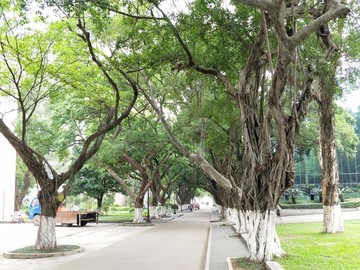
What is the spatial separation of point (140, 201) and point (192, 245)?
535 inches

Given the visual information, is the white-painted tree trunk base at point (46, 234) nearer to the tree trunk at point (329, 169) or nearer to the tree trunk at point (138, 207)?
the tree trunk at point (329, 169)

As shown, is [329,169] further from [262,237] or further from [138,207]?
[138,207]

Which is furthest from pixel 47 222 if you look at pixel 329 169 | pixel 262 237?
pixel 329 169

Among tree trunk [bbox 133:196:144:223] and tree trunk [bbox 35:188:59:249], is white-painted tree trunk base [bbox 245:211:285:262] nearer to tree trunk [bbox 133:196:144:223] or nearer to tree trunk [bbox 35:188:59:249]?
tree trunk [bbox 35:188:59:249]

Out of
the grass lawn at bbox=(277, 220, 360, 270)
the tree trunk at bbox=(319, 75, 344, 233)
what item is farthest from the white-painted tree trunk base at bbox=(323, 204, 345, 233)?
the grass lawn at bbox=(277, 220, 360, 270)

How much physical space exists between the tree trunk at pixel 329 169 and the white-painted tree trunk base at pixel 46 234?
9.73 meters

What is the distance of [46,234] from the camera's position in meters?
13.1

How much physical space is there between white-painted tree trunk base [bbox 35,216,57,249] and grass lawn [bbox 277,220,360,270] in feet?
24.4

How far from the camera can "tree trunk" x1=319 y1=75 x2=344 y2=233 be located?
14719 mm

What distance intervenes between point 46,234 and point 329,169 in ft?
34.1

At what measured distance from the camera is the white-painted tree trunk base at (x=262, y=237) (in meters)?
9.49

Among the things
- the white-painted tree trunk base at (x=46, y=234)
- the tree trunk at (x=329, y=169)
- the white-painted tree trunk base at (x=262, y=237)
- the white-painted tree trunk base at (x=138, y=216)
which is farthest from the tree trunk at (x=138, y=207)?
the white-painted tree trunk base at (x=262, y=237)

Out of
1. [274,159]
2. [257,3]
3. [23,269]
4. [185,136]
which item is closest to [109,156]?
[185,136]

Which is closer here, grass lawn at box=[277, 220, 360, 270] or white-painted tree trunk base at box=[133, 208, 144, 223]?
grass lawn at box=[277, 220, 360, 270]
